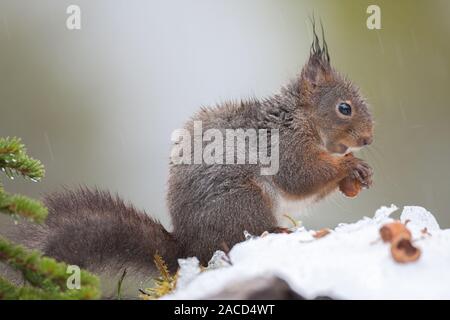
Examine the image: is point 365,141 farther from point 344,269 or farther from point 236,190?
point 344,269

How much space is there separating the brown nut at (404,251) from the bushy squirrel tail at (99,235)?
2.65ft

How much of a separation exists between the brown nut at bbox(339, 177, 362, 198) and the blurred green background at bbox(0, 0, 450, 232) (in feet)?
5.42

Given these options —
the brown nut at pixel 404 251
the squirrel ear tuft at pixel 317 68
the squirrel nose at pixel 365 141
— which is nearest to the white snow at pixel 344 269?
the brown nut at pixel 404 251

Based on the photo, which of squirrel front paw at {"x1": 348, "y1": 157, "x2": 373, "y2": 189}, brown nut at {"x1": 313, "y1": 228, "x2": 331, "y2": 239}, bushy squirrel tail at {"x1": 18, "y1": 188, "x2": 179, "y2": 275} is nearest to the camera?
brown nut at {"x1": 313, "y1": 228, "x2": 331, "y2": 239}

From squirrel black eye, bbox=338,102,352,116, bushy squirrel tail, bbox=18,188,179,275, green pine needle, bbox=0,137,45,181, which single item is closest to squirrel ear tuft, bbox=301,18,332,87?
squirrel black eye, bbox=338,102,352,116

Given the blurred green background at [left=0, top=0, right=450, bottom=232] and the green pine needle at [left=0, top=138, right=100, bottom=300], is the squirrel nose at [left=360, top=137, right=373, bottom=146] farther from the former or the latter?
the blurred green background at [left=0, top=0, right=450, bottom=232]

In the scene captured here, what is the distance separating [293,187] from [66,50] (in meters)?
2.78

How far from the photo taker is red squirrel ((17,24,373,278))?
6.19 feet

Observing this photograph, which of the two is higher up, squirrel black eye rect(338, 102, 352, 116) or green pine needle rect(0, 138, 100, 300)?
squirrel black eye rect(338, 102, 352, 116)

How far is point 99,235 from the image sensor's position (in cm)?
187

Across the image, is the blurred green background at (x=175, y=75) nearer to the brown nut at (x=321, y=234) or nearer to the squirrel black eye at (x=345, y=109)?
the squirrel black eye at (x=345, y=109)

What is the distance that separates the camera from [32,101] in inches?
172

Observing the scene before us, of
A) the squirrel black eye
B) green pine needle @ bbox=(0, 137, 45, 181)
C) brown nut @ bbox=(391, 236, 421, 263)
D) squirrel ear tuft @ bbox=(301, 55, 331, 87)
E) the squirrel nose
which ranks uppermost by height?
squirrel ear tuft @ bbox=(301, 55, 331, 87)
